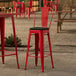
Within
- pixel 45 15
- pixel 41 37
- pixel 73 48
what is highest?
pixel 45 15

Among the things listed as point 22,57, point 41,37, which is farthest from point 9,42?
point 41,37

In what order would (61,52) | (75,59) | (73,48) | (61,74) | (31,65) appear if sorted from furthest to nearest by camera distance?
1. (73,48)
2. (61,52)
3. (75,59)
4. (31,65)
5. (61,74)

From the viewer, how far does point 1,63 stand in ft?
16.6

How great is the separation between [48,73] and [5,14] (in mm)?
1121

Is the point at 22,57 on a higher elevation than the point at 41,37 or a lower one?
lower

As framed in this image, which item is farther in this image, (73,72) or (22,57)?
(22,57)

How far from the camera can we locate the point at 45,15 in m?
4.93

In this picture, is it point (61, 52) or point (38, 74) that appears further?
point (61, 52)

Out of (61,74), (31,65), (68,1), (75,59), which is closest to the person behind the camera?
(61,74)

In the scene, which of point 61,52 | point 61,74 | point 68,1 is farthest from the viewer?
point 68,1

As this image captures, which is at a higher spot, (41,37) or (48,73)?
(41,37)

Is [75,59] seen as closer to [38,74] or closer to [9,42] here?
[38,74]

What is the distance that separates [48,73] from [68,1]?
6380 millimetres

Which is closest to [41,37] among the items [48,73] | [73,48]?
[48,73]
